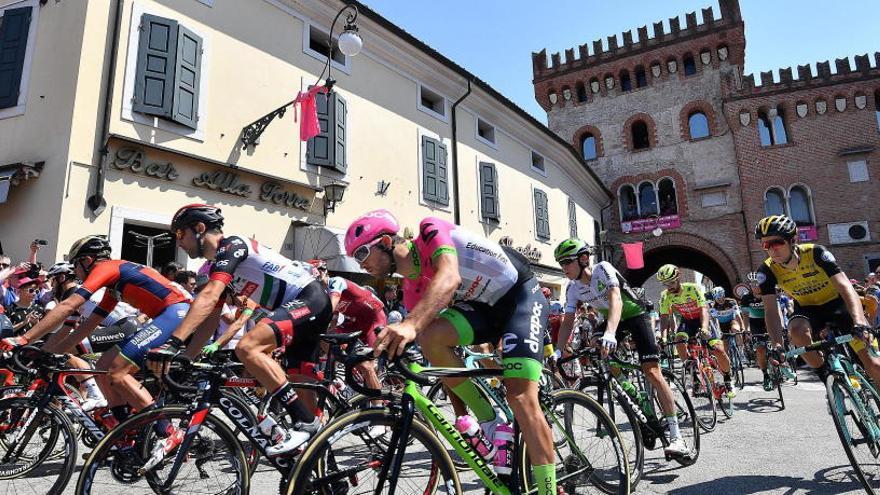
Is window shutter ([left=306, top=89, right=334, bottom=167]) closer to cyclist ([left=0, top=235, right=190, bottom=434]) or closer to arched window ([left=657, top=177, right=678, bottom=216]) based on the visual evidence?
cyclist ([left=0, top=235, right=190, bottom=434])

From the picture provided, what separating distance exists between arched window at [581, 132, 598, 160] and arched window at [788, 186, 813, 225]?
9993mm

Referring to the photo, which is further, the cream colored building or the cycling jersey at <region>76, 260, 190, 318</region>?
the cream colored building

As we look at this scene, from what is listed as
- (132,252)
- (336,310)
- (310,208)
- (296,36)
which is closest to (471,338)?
(336,310)

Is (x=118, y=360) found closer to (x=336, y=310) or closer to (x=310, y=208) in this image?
(x=336, y=310)

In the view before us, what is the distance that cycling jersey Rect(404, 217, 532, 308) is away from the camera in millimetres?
2914

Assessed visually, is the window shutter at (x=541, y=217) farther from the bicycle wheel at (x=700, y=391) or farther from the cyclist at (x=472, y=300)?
the cyclist at (x=472, y=300)

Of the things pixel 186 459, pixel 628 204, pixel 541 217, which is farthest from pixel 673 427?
pixel 628 204

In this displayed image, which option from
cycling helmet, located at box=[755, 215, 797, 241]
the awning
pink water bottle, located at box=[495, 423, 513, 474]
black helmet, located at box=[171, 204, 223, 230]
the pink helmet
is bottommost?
pink water bottle, located at box=[495, 423, 513, 474]

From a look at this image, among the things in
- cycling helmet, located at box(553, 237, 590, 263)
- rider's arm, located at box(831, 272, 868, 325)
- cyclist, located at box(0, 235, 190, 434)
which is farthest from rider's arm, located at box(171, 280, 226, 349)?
rider's arm, located at box(831, 272, 868, 325)

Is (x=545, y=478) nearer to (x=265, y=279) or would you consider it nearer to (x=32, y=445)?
(x=265, y=279)

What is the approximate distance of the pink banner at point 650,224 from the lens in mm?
28203

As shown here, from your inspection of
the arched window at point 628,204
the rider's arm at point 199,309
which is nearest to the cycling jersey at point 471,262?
the rider's arm at point 199,309

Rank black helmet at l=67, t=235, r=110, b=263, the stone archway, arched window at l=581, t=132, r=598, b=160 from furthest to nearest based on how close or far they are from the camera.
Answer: arched window at l=581, t=132, r=598, b=160 → the stone archway → black helmet at l=67, t=235, r=110, b=263

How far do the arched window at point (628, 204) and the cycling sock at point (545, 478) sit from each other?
28.8m
